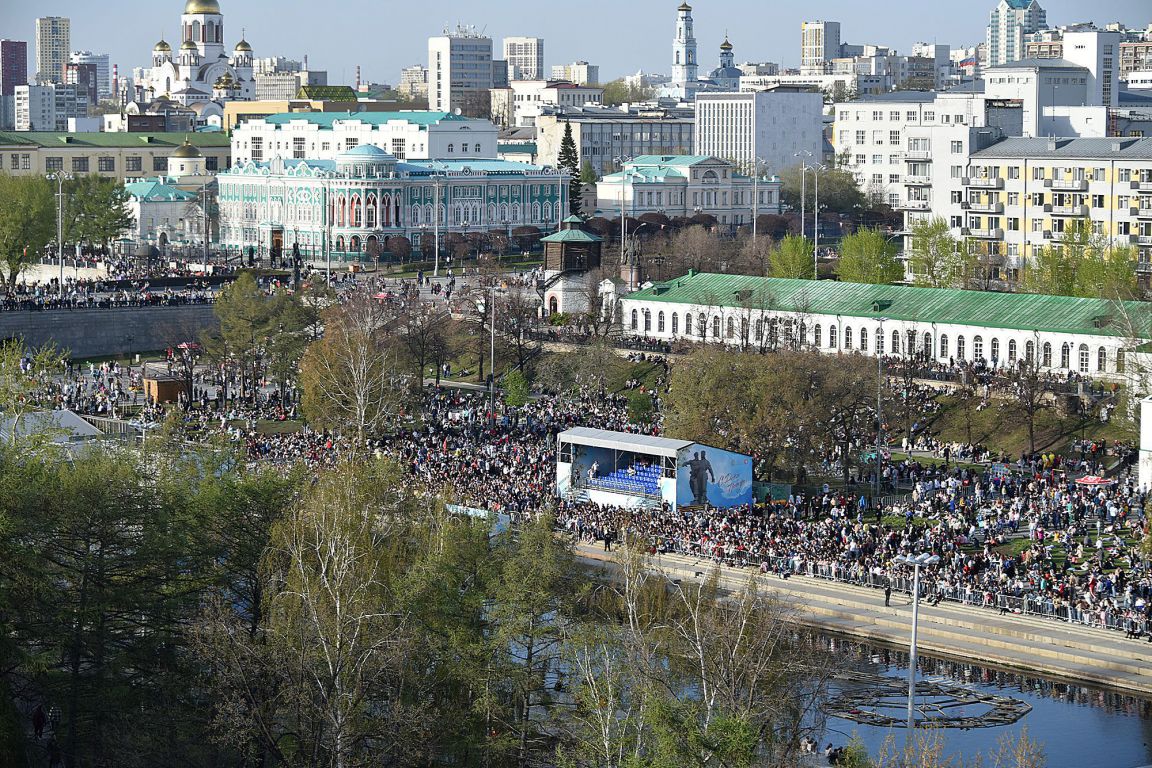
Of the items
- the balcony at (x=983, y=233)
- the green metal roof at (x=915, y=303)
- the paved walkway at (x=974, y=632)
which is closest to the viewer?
the paved walkway at (x=974, y=632)

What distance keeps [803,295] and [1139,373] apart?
17.2 m

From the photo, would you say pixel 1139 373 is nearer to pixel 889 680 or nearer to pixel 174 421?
pixel 889 680

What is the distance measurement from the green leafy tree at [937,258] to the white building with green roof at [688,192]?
116 feet

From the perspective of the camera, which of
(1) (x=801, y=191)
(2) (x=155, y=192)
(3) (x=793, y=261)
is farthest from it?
(1) (x=801, y=191)

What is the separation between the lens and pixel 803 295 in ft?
227

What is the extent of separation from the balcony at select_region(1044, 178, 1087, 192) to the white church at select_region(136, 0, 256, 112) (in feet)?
364

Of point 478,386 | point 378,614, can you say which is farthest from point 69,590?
point 478,386

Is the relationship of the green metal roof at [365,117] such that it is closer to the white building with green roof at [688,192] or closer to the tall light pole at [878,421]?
the white building with green roof at [688,192]

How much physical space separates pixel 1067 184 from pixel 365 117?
58489 mm

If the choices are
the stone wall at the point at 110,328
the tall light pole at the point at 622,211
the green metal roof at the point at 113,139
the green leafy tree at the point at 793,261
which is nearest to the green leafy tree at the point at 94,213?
the stone wall at the point at 110,328

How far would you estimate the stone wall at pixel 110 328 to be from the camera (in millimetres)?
75312

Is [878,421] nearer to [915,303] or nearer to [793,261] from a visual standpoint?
[915,303]

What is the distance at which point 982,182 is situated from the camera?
83.9 meters

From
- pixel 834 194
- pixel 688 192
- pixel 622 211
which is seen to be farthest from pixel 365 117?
pixel 622 211
